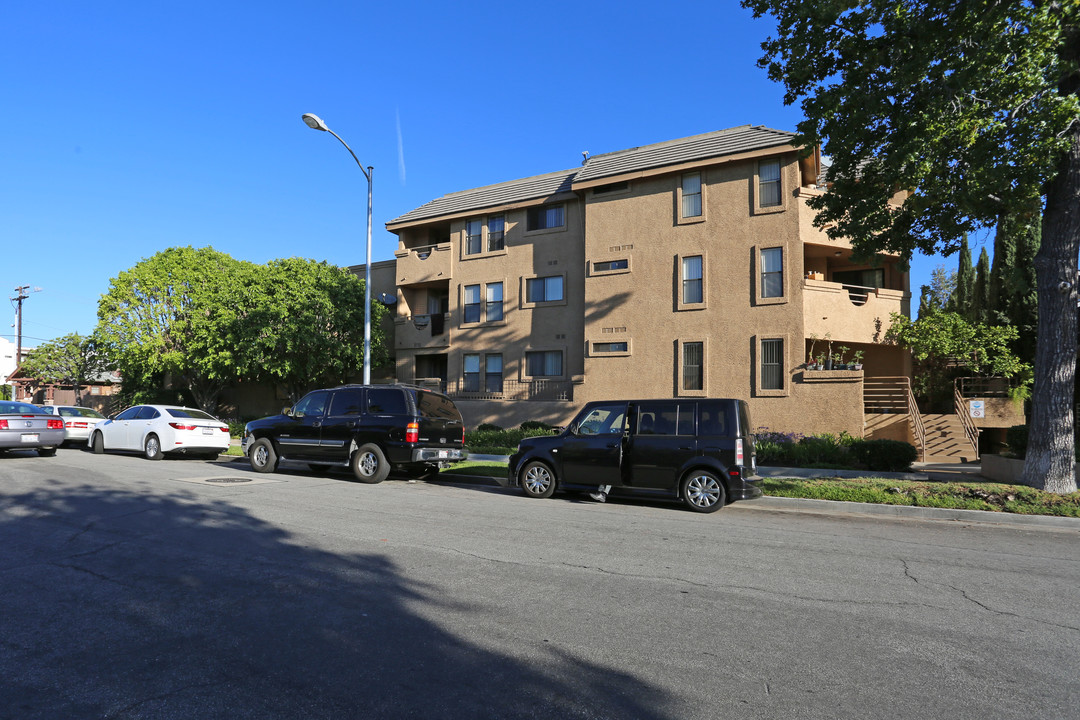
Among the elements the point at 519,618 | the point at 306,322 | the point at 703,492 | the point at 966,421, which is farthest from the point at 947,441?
the point at 306,322

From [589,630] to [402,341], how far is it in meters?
26.4

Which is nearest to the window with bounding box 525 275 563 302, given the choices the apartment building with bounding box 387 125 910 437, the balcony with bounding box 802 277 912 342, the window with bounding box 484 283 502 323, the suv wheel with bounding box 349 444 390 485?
the apartment building with bounding box 387 125 910 437

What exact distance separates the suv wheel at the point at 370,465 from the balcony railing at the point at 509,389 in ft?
38.2

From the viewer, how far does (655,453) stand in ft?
36.1

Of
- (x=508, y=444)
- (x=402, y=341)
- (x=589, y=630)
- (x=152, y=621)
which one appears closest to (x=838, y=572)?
(x=589, y=630)

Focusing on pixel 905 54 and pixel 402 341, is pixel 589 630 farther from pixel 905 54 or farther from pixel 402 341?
pixel 402 341

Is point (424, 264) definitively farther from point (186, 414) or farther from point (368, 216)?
point (186, 414)

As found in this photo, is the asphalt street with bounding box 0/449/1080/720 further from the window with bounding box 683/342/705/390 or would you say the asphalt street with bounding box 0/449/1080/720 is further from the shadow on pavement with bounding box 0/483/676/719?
the window with bounding box 683/342/705/390

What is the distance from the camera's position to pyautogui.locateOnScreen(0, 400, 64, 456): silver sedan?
53.4ft

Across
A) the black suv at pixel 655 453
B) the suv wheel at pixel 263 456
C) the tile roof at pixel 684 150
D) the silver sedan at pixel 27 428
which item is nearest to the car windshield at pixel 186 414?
the silver sedan at pixel 27 428

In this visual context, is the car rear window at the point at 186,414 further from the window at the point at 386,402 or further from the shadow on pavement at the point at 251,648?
the shadow on pavement at the point at 251,648

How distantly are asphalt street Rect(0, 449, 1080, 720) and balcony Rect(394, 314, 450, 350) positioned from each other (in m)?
20.1

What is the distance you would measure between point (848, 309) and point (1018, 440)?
28.7ft

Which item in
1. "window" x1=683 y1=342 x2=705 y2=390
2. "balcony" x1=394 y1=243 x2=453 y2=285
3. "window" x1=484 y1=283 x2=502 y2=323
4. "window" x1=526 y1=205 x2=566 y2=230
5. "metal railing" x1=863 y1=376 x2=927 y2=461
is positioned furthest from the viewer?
"balcony" x1=394 y1=243 x2=453 y2=285
